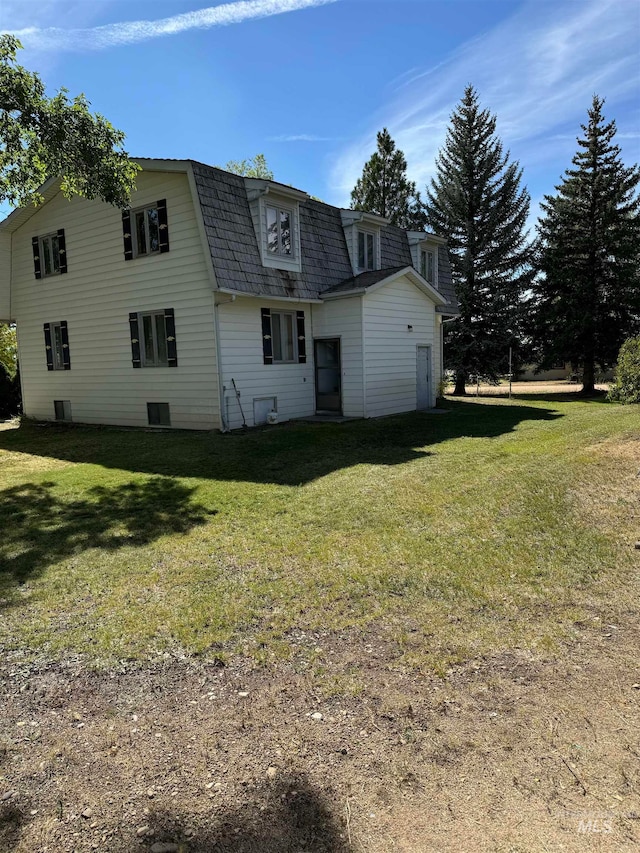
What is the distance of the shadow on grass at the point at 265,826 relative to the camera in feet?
6.28

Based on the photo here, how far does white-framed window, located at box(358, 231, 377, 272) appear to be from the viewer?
52.2 feet

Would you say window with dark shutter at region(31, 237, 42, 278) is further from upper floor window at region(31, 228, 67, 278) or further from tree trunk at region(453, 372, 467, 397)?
tree trunk at region(453, 372, 467, 397)

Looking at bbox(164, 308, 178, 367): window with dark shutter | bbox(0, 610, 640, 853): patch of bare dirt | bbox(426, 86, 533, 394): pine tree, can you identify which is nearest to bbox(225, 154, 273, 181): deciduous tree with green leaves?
bbox(426, 86, 533, 394): pine tree

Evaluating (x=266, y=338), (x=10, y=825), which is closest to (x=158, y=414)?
(x=266, y=338)

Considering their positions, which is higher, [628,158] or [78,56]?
[628,158]

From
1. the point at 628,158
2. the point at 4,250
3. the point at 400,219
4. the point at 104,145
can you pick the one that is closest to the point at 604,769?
the point at 104,145

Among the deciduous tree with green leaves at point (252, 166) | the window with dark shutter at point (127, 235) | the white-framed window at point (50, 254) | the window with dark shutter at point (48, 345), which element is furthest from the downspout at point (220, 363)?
the deciduous tree with green leaves at point (252, 166)

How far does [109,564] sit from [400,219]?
3036 cm

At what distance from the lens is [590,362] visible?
23.3 m

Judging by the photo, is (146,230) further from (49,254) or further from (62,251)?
(49,254)

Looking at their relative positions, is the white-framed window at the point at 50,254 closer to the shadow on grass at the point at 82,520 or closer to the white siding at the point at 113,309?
the white siding at the point at 113,309

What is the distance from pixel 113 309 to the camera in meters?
13.9

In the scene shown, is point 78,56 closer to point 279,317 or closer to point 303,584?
point 279,317

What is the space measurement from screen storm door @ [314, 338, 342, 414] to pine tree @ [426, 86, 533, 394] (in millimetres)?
11951
